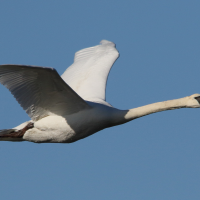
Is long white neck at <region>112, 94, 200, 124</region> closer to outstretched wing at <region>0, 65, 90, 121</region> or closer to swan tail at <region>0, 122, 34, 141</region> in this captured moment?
outstretched wing at <region>0, 65, 90, 121</region>

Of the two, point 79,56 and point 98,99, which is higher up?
point 79,56

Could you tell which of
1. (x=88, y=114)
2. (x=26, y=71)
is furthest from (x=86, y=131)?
(x=26, y=71)

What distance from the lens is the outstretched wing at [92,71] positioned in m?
16.2

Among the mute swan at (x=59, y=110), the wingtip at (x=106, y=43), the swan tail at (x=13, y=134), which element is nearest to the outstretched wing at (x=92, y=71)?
the wingtip at (x=106, y=43)

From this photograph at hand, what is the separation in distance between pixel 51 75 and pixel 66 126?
2.04 metres

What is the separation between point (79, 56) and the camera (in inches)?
739

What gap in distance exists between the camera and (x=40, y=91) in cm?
1360

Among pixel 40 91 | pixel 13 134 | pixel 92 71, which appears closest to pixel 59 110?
pixel 40 91

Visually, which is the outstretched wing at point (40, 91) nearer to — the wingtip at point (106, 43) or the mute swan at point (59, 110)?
the mute swan at point (59, 110)

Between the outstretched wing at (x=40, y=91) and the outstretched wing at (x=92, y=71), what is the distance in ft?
4.29

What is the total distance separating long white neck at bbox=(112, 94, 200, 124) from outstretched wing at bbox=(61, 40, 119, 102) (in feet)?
4.37

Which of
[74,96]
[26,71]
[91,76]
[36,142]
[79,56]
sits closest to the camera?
[26,71]

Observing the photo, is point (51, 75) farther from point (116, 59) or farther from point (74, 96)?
point (116, 59)

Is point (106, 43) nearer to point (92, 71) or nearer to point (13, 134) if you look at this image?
point (92, 71)
